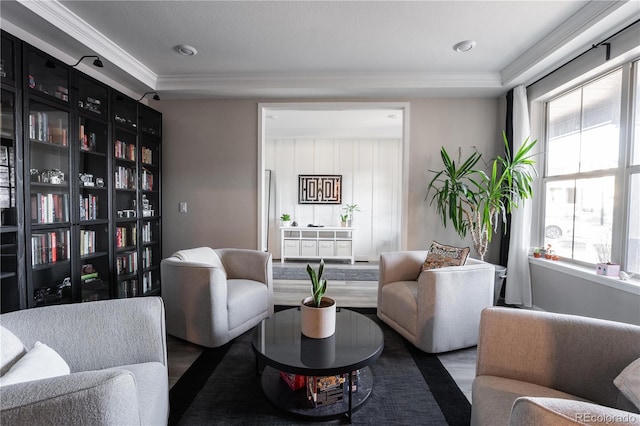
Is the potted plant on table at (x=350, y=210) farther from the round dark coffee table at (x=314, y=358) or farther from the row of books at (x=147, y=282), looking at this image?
the round dark coffee table at (x=314, y=358)

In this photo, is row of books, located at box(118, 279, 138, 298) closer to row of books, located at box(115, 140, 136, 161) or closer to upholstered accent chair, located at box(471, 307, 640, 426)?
row of books, located at box(115, 140, 136, 161)

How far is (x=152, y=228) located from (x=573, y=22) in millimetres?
4400

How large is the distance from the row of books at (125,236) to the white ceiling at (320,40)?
156cm

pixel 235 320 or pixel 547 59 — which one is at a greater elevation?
pixel 547 59

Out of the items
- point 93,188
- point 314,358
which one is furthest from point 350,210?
point 314,358

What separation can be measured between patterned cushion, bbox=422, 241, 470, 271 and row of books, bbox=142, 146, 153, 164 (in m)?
3.21

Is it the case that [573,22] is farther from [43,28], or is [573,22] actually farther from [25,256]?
[25,256]

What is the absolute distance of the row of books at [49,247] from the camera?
1990 millimetres

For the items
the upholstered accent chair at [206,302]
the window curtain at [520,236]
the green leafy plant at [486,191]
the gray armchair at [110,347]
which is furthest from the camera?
the window curtain at [520,236]

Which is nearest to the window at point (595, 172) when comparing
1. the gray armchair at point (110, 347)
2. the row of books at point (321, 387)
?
the row of books at point (321, 387)

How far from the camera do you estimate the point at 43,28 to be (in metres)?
2.06

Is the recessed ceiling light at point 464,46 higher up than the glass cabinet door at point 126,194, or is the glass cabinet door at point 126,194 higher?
the recessed ceiling light at point 464,46

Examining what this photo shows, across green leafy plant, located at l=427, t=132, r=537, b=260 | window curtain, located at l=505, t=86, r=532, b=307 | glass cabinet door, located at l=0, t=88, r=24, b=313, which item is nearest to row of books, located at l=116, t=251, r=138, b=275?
glass cabinet door, located at l=0, t=88, r=24, b=313

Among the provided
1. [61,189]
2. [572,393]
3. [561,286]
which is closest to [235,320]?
[61,189]
